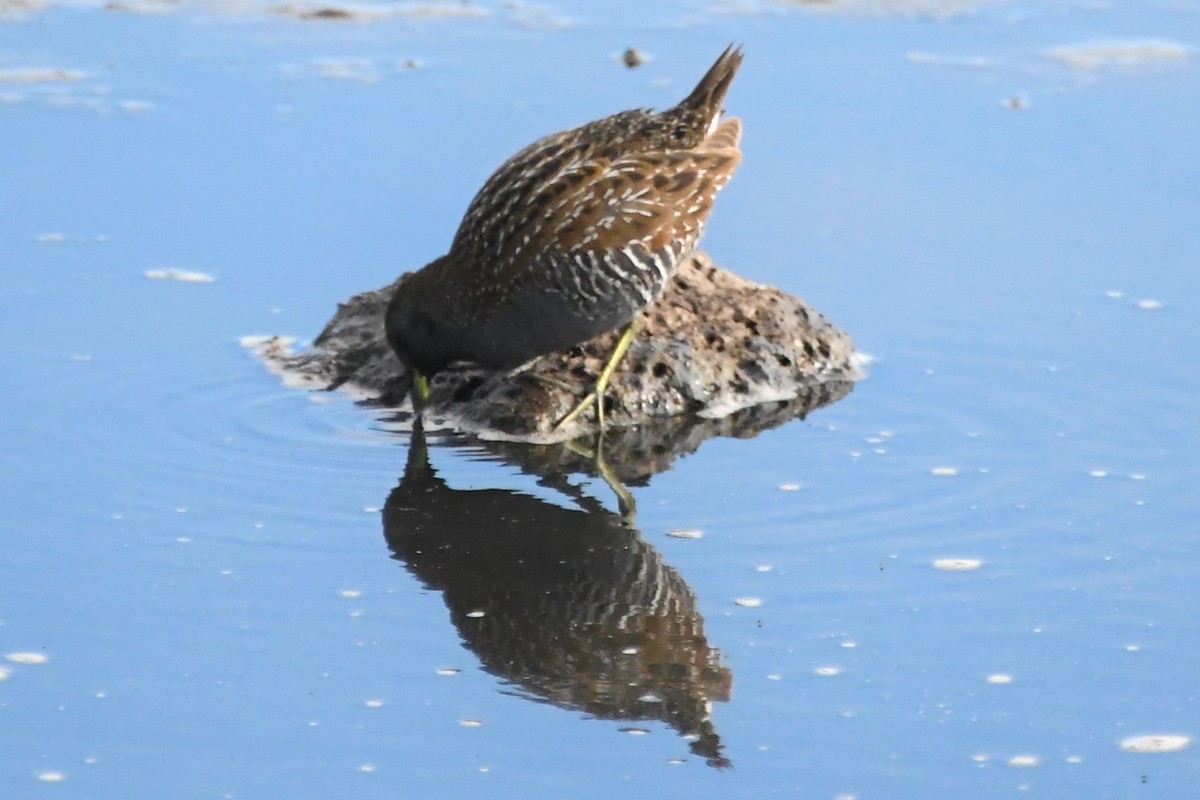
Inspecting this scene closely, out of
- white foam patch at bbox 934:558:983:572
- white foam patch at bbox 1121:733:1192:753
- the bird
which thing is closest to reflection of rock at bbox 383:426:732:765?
the bird

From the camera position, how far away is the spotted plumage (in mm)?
6562

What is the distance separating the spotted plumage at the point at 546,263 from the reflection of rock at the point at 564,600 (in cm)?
51

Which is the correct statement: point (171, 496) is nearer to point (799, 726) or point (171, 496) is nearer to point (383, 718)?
point (383, 718)

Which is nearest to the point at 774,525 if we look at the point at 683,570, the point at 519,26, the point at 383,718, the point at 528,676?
the point at 683,570

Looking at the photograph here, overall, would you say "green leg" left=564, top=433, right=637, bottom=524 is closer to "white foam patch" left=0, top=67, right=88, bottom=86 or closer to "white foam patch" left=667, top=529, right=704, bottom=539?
"white foam patch" left=667, top=529, right=704, bottom=539

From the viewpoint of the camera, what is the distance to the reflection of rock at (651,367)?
676 cm

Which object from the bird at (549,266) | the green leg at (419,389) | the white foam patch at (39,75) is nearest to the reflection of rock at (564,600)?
the green leg at (419,389)

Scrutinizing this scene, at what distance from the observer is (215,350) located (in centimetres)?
706

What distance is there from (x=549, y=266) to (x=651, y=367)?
598 mm

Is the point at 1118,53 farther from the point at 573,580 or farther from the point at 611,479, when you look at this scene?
the point at 573,580

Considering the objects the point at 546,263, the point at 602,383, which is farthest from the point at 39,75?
the point at 602,383

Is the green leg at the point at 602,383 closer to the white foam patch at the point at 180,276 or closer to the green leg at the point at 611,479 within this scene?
the green leg at the point at 611,479

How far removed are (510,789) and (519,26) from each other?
684 centimetres

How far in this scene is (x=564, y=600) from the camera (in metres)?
Result: 5.39
